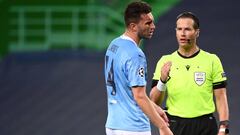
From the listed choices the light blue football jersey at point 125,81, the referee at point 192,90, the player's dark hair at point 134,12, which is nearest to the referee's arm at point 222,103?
the referee at point 192,90

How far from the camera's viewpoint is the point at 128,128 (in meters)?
5.60

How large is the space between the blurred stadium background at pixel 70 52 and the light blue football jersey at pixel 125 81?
5870 millimetres

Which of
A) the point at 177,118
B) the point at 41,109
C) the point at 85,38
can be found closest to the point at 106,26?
the point at 85,38

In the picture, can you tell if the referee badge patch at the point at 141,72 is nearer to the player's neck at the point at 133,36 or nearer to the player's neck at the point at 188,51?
the player's neck at the point at 133,36

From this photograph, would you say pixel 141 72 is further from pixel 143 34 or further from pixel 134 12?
pixel 134 12

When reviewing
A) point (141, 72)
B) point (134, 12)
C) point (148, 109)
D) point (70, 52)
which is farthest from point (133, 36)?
point (70, 52)

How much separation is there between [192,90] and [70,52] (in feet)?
23.5

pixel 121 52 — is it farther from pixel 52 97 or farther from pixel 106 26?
pixel 106 26

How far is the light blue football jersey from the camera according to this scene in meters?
5.50

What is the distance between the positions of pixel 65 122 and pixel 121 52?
21.4ft

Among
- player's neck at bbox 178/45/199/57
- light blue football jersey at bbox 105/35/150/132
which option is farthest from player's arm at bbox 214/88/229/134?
light blue football jersey at bbox 105/35/150/132

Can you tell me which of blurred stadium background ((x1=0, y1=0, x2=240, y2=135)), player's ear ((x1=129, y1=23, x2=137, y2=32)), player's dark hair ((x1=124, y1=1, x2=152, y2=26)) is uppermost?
player's dark hair ((x1=124, y1=1, x2=152, y2=26))

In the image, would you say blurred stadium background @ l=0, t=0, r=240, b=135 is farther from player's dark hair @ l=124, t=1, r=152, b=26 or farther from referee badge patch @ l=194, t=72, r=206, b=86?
player's dark hair @ l=124, t=1, r=152, b=26

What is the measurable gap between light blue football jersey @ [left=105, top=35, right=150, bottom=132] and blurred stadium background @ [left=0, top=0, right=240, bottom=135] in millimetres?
5870
